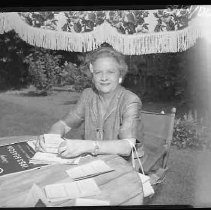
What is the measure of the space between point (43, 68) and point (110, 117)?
0.78m

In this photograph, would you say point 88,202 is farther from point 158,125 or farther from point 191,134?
point 191,134

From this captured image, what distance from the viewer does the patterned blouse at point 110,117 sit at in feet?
9.39

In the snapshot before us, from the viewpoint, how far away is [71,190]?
2.26 meters

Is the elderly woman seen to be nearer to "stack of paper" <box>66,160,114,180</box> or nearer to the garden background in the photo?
the garden background

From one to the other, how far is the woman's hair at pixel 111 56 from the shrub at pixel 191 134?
0.65 metres

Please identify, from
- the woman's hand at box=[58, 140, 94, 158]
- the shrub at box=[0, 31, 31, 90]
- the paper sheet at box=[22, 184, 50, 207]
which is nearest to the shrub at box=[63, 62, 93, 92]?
the shrub at box=[0, 31, 31, 90]

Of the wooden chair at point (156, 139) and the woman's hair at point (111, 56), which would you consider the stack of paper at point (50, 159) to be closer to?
the wooden chair at point (156, 139)

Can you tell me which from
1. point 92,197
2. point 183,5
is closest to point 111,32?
point 183,5

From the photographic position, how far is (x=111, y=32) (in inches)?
126

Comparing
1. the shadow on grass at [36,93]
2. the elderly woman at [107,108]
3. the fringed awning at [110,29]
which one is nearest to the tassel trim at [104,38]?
the fringed awning at [110,29]

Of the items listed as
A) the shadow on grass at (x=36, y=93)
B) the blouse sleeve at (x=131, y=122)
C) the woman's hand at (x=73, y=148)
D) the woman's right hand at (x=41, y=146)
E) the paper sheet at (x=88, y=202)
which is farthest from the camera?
the shadow on grass at (x=36, y=93)

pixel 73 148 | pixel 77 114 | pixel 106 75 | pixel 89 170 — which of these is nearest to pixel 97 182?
pixel 89 170

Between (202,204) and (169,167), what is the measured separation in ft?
1.45

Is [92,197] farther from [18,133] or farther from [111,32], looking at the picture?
[111,32]
